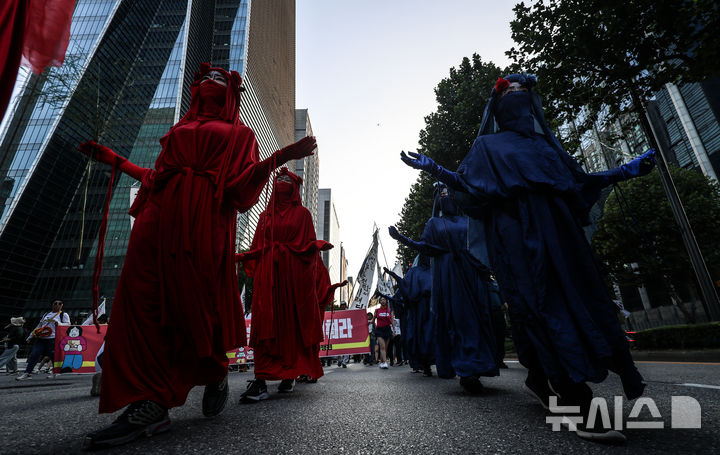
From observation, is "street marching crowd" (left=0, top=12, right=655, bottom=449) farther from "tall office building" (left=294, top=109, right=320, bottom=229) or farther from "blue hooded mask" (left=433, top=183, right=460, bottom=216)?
"tall office building" (left=294, top=109, right=320, bottom=229)

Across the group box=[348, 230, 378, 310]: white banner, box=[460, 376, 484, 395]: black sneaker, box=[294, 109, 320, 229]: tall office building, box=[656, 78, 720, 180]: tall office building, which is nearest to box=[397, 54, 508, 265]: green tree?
box=[348, 230, 378, 310]: white banner

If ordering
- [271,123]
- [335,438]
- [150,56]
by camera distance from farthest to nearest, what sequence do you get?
[271,123]
[150,56]
[335,438]

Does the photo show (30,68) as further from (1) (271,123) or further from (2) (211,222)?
(1) (271,123)

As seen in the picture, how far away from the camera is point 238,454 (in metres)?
1.44

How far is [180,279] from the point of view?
2055mm

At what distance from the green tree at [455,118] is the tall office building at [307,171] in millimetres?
75150

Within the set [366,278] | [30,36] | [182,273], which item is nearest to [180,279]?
[182,273]

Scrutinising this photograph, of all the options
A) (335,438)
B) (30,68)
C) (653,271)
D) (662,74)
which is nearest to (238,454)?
(335,438)

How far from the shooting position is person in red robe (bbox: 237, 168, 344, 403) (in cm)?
361

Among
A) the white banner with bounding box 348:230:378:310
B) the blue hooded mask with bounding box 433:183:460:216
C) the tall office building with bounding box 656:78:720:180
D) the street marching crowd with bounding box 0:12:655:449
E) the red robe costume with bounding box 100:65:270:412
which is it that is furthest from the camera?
the tall office building with bounding box 656:78:720:180

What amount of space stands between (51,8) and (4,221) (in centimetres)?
5235

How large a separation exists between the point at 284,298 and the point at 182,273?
6.44ft

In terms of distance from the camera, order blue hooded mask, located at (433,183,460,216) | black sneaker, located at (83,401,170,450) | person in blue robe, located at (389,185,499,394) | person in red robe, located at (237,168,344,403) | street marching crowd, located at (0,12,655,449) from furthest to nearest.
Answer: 1. blue hooded mask, located at (433,183,460,216)
2. person in red robe, located at (237,168,344,403)
3. person in blue robe, located at (389,185,499,394)
4. street marching crowd, located at (0,12,655,449)
5. black sneaker, located at (83,401,170,450)

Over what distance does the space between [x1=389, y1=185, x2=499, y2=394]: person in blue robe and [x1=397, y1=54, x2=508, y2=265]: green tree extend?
10648 mm
